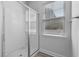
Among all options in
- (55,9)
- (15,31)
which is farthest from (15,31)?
(55,9)

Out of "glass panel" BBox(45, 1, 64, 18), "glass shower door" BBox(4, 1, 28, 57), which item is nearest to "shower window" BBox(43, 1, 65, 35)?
"glass panel" BBox(45, 1, 64, 18)

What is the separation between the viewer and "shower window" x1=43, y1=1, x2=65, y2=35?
1785 mm

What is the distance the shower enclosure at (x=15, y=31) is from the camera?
1.41 meters

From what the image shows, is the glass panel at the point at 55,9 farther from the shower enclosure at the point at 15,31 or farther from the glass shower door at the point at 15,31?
the glass shower door at the point at 15,31

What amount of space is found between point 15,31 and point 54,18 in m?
1.07

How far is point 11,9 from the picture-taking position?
1.71m

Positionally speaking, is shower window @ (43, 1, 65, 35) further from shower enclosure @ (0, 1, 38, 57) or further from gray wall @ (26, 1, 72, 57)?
shower enclosure @ (0, 1, 38, 57)

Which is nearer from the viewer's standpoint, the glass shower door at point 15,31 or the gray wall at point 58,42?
the glass shower door at point 15,31

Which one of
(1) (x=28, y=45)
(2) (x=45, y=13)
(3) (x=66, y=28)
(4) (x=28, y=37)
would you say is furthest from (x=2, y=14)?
(3) (x=66, y=28)

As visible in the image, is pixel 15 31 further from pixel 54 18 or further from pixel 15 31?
pixel 54 18

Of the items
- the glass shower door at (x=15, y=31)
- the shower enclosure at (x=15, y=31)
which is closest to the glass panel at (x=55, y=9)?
the shower enclosure at (x=15, y=31)

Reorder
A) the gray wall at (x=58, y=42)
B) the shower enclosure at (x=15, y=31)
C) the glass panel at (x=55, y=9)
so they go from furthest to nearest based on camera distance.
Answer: the glass panel at (x=55, y=9)
the gray wall at (x=58, y=42)
the shower enclosure at (x=15, y=31)

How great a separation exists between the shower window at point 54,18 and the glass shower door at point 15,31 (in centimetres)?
69

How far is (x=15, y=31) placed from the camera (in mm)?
1743
